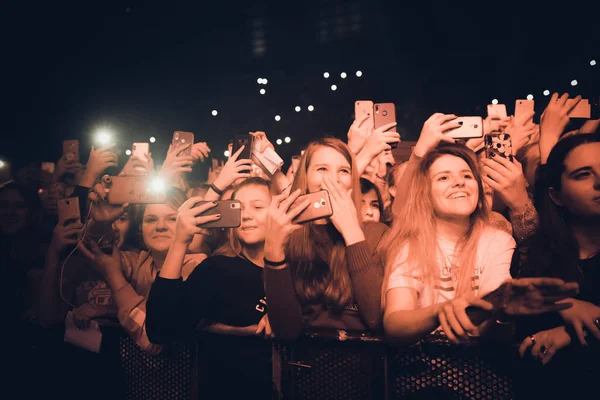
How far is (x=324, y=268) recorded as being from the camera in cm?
184

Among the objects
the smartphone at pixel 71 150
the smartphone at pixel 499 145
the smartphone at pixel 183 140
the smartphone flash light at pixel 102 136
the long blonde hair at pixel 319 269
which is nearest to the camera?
the long blonde hair at pixel 319 269

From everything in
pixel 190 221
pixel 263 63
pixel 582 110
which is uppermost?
pixel 263 63

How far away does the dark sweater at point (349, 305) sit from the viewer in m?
1.50

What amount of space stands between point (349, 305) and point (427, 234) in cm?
47

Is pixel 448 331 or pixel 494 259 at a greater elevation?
pixel 494 259

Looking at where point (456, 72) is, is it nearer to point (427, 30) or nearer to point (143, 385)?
point (427, 30)

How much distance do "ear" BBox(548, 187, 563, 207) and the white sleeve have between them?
0.30 meters

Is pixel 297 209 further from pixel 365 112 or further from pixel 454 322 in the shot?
pixel 365 112

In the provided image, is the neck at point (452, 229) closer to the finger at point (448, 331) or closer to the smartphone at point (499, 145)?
the smartphone at point (499, 145)

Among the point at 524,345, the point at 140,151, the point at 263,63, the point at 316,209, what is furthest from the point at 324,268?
the point at 263,63

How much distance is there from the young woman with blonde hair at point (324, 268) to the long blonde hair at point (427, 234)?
13 centimetres

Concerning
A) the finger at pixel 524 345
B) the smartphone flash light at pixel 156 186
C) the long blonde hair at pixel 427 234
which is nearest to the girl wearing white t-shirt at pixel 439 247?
the long blonde hair at pixel 427 234

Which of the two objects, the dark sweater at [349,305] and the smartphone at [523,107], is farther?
the smartphone at [523,107]

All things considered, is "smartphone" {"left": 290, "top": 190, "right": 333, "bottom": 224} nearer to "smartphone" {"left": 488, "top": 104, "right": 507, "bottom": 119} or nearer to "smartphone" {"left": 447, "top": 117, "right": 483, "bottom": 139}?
"smartphone" {"left": 447, "top": 117, "right": 483, "bottom": 139}
